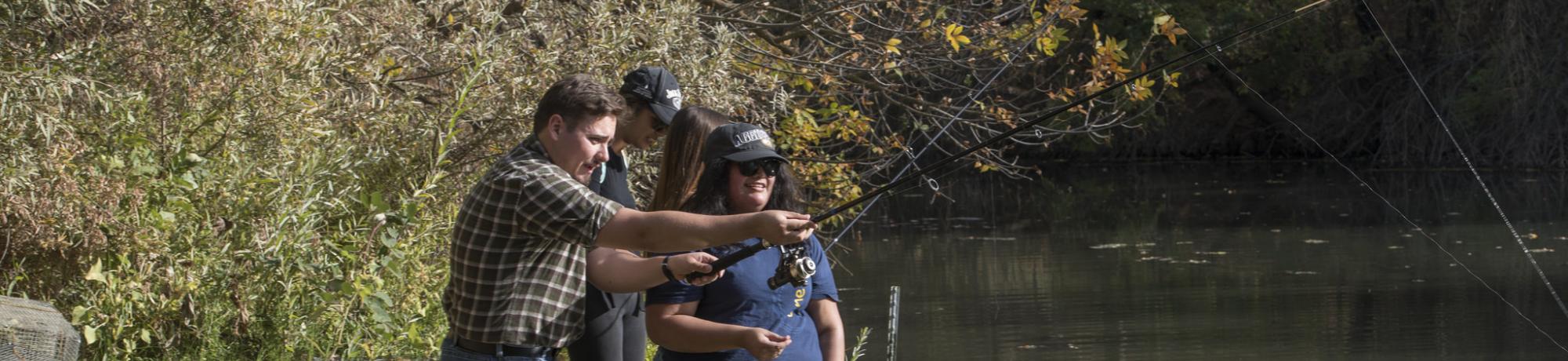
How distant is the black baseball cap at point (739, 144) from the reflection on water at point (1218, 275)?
5578mm

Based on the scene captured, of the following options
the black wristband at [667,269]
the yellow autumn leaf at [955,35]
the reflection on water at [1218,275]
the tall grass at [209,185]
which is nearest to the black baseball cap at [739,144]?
the black wristband at [667,269]

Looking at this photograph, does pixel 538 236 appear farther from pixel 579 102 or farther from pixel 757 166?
pixel 757 166

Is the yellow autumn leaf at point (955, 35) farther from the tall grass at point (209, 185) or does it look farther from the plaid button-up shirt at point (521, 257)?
the plaid button-up shirt at point (521, 257)

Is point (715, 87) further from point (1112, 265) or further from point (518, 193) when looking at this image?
point (1112, 265)

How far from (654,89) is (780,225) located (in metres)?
1.44

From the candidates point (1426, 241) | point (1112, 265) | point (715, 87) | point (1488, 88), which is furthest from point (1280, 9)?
point (715, 87)

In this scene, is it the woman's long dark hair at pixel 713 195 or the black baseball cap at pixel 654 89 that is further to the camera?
the black baseball cap at pixel 654 89

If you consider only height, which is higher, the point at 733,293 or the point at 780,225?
the point at 780,225

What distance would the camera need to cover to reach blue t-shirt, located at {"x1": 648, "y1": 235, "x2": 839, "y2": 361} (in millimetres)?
3316

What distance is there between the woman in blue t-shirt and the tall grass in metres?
1.23

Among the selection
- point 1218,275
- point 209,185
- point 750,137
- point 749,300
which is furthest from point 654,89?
point 1218,275

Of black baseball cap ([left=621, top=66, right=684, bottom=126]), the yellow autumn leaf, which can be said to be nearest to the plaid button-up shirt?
black baseball cap ([left=621, top=66, right=684, bottom=126])

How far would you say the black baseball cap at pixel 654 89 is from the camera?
3.96m

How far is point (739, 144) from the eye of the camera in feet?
10.8
